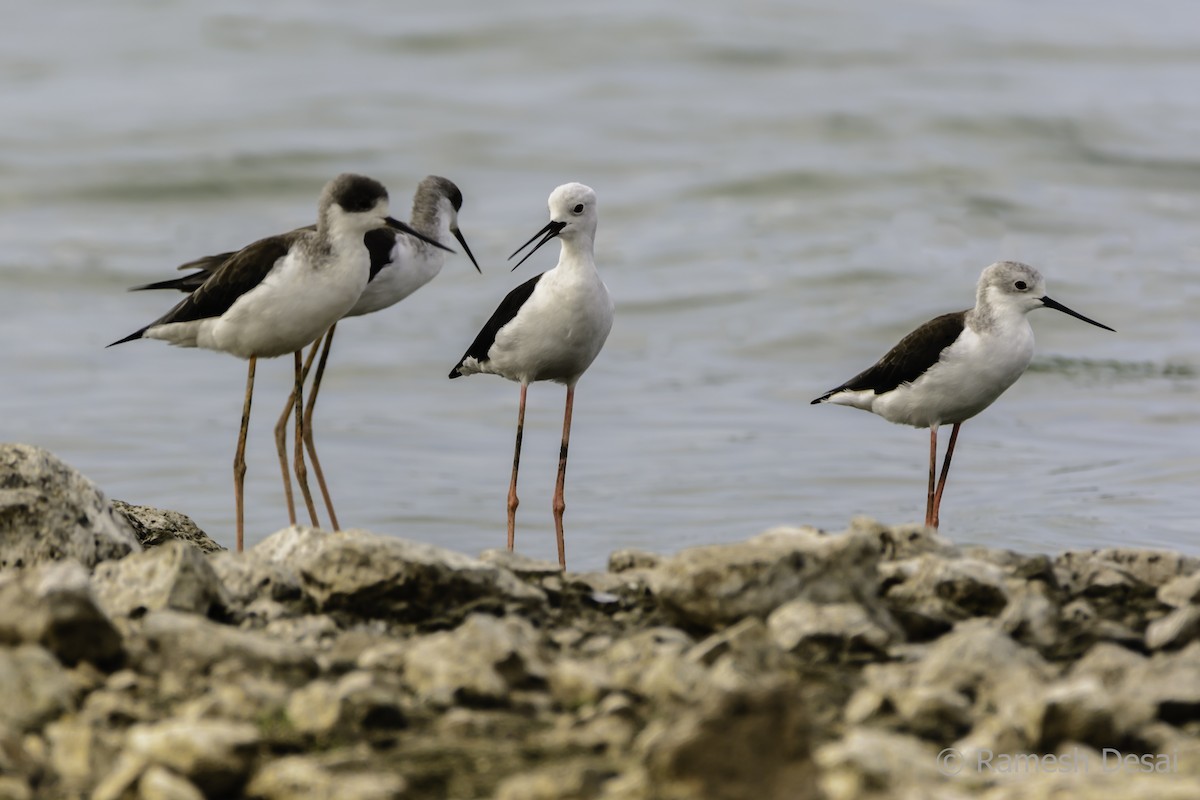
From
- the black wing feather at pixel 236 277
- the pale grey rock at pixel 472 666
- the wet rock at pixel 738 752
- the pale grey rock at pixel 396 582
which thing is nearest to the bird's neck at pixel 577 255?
the black wing feather at pixel 236 277

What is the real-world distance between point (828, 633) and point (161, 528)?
3.76 m

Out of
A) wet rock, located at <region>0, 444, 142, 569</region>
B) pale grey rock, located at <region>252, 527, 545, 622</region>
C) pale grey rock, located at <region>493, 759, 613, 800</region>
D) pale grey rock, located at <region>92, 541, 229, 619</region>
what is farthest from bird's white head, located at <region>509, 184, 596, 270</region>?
pale grey rock, located at <region>493, 759, 613, 800</region>

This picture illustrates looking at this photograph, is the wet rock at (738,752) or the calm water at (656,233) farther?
the calm water at (656,233)

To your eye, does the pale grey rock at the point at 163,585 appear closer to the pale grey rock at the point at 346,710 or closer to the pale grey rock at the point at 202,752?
the pale grey rock at the point at 346,710

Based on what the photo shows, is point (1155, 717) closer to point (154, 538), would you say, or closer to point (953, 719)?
point (953, 719)

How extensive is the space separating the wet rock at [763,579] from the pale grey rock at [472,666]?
2.13 feet

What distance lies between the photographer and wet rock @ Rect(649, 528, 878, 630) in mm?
5371

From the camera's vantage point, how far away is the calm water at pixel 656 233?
12.0 meters

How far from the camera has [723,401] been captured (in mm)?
14648

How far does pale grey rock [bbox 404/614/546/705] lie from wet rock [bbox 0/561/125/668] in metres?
0.85

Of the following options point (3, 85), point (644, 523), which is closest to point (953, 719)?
point (644, 523)

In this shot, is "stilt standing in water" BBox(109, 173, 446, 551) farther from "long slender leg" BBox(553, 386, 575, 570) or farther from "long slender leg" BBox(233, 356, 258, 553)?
"long slender leg" BBox(553, 386, 575, 570)

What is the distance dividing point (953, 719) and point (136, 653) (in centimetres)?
227

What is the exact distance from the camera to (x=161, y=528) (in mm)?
7801
